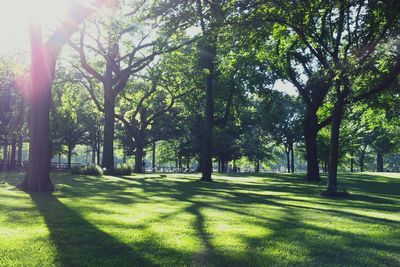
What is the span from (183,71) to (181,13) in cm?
2164

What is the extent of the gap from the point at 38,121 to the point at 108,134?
18.4 metres

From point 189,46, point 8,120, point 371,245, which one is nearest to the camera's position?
point 371,245

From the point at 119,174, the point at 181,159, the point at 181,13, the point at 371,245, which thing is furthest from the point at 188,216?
the point at 181,159

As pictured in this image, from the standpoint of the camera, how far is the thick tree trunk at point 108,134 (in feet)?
111

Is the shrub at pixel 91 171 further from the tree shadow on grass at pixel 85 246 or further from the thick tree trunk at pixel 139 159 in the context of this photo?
the tree shadow on grass at pixel 85 246

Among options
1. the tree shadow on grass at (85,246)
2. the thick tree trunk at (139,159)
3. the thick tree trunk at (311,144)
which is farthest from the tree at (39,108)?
the thick tree trunk at (139,159)

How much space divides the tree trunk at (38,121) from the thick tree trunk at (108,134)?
1671 cm

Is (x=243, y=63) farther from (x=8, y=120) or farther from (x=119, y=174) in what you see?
(x=8, y=120)

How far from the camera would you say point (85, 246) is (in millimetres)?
6738

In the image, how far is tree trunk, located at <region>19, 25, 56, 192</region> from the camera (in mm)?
16156

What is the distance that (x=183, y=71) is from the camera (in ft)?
118

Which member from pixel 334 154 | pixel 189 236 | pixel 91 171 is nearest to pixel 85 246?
pixel 189 236

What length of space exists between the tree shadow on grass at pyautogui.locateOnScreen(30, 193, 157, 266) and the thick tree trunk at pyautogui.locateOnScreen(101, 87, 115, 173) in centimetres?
2438

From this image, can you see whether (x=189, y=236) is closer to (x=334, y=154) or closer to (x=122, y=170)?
(x=334, y=154)
